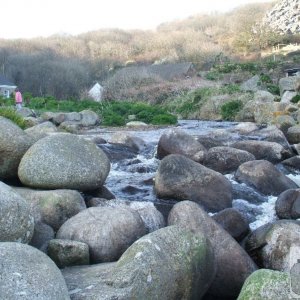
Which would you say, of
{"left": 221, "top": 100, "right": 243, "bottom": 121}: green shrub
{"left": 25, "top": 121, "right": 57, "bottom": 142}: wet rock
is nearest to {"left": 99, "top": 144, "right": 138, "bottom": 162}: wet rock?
{"left": 25, "top": 121, "right": 57, "bottom": 142}: wet rock

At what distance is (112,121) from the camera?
2409cm

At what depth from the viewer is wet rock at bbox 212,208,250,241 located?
6754 mm

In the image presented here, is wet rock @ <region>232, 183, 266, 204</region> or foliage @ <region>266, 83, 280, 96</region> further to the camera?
foliage @ <region>266, 83, 280, 96</region>

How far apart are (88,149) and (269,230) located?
3.13 meters

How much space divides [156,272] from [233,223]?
2.86 meters

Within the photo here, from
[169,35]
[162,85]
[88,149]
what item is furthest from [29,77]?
[88,149]

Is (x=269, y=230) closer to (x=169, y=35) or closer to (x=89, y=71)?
(x=89, y=71)

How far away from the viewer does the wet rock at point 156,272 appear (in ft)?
13.4

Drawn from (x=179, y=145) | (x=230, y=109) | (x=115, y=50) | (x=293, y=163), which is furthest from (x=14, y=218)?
(x=115, y=50)

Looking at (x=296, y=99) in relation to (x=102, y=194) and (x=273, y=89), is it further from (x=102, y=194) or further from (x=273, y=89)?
(x=102, y=194)

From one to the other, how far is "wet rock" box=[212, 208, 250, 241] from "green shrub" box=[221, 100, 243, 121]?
19.8 meters

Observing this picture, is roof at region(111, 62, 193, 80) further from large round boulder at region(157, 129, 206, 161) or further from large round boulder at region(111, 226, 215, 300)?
large round boulder at region(111, 226, 215, 300)

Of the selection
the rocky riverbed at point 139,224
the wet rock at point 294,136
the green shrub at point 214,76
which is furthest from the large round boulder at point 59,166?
the green shrub at point 214,76

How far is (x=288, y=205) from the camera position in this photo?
784 centimetres
